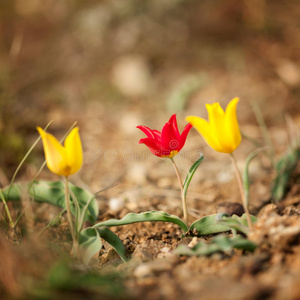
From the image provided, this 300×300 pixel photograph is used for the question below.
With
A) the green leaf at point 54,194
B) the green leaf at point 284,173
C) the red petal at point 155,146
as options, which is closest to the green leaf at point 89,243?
the green leaf at point 54,194

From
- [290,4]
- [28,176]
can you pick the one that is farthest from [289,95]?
[28,176]

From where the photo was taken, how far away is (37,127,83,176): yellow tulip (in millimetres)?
1140

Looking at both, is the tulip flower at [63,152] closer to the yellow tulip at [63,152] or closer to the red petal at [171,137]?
the yellow tulip at [63,152]

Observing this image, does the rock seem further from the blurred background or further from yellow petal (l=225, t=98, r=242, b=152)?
the blurred background

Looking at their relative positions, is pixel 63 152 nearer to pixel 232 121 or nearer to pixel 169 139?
pixel 169 139

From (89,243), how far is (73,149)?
0.35 metres

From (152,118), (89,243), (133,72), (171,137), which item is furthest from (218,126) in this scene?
(133,72)

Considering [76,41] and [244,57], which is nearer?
[244,57]

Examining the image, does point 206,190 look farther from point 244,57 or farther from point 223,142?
point 244,57

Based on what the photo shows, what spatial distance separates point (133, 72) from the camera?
3.63 m

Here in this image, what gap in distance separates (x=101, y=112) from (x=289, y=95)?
5.43 ft

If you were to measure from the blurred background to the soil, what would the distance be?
0.01 metres

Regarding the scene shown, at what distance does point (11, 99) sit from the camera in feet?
9.71

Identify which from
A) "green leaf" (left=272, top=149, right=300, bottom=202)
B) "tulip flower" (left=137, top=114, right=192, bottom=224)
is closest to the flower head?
"tulip flower" (left=137, top=114, right=192, bottom=224)
